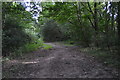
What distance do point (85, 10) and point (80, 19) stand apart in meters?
1.27

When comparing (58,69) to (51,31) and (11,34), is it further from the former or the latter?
(51,31)

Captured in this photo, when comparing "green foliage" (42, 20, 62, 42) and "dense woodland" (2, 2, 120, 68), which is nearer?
"dense woodland" (2, 2, 120, 68)

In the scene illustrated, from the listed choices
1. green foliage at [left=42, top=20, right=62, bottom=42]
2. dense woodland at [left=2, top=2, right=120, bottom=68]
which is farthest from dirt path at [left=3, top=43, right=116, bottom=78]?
green foliage at [left=42, top=20, right=62, bottom=42]

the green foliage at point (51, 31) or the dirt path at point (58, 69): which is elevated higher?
the green foliage at point (51, 31)

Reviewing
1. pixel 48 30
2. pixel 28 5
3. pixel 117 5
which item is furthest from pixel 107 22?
pixel 48 30

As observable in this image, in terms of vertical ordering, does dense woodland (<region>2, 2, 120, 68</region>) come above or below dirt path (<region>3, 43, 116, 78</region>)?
above

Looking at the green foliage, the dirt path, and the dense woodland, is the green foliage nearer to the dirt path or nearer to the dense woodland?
the dense woodland

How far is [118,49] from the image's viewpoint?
493cm

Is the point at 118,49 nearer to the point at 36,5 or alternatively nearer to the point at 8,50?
the point at 36,5

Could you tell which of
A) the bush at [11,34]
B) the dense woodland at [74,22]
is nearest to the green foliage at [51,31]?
the dense woodland at [74,22]

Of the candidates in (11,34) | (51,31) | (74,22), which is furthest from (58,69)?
(51,31)

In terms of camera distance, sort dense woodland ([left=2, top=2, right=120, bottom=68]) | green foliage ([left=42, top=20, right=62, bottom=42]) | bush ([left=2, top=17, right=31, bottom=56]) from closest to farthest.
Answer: dense woodland ([left=2, top=2, right=120, bottom=68]), bush ([left=2, top=17, right=31, bottom=56]), green foliage ([left=42, top=20, right=62, bottom=42])

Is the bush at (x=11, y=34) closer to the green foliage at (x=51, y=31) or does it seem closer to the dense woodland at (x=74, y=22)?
the dense woodland at (x=74, y=22)

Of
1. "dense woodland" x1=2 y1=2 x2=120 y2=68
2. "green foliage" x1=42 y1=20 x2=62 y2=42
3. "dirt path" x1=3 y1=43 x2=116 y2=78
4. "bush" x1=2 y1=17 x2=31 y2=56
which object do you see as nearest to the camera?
"dirt path" x1=3 y1=43 x2=116 y2=78
